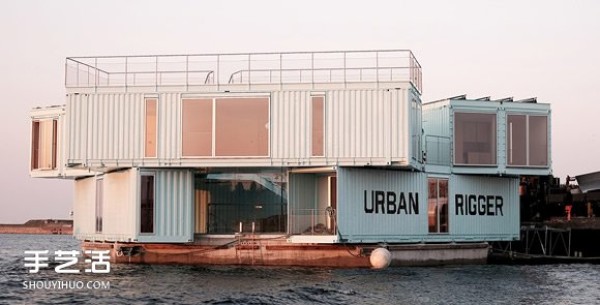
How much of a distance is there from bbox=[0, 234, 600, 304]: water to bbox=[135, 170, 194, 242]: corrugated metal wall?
1.51 m

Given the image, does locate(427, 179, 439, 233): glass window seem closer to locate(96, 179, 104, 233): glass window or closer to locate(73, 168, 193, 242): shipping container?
locate(73, 168, 193, 242): shipping container

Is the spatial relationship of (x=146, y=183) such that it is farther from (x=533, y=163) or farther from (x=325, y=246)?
(x=533, y=163)

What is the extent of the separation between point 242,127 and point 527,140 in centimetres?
1593

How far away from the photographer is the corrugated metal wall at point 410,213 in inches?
1815

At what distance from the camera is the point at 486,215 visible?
174 ft

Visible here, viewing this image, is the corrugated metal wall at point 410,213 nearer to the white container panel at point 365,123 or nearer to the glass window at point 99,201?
the white container panel at point 365,123

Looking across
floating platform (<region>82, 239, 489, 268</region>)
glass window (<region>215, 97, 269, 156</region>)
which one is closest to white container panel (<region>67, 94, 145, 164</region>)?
glass window (<region>215, 97, 269, 156</region>)

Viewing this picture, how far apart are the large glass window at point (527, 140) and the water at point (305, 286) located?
660 centimetres

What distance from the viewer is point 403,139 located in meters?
45.2

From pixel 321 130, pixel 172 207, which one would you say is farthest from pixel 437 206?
pixel 172 207

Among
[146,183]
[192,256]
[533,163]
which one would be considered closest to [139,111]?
[146,183]

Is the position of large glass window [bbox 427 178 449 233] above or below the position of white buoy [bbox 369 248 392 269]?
above

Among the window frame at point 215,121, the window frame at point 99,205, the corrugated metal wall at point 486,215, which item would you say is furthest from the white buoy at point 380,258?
the window frame at point 99,205

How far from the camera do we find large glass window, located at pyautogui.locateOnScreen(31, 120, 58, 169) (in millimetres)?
52750
